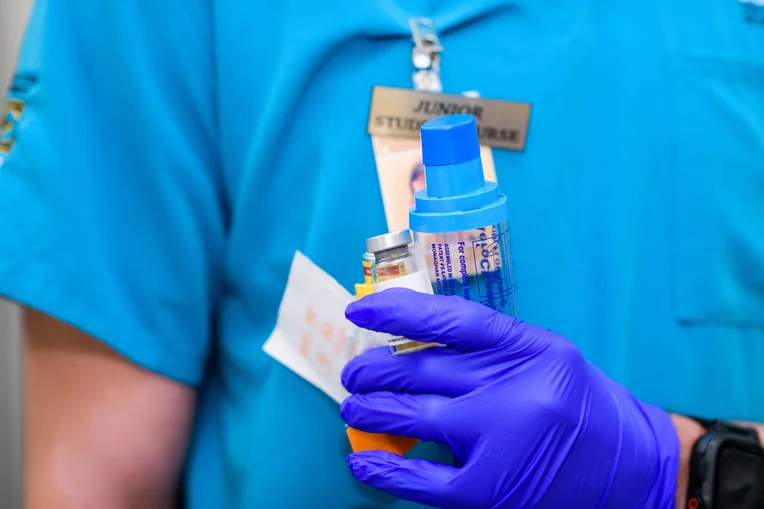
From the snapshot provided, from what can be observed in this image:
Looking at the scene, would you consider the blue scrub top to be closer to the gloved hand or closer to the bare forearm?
the bare forearm

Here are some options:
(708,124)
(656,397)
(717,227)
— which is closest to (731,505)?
(656,397)

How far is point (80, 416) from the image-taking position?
0.68 meters

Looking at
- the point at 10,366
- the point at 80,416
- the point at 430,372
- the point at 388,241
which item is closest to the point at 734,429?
the point at 430,372

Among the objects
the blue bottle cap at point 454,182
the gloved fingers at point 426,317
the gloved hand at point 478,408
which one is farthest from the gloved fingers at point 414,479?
the blue bottle cap at point 454,182

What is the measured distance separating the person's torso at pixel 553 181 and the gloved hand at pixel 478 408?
0.13 metres

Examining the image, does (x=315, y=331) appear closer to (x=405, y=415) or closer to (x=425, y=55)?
(x=405, y=415)

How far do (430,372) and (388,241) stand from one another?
0.14 metres

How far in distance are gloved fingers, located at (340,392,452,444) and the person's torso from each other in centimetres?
14

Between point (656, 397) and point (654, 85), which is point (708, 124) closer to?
point (654, 85)

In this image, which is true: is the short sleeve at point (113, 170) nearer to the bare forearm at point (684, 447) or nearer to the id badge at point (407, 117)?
the id badge at point (407, 117)

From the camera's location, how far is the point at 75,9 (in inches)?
24.2

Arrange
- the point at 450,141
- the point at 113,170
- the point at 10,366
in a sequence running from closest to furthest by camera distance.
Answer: the point at 450,141
the point at 113,170
the point at 10,366

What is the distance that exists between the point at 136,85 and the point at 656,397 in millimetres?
702

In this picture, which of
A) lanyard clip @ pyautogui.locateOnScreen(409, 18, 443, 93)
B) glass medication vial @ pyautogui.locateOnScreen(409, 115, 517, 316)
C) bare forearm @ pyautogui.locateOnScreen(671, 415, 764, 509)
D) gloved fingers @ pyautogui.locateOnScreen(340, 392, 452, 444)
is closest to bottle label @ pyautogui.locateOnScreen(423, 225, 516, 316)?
glass medication vial @ pyautogui.locateOnScreen(409, 115, 517, 316)
